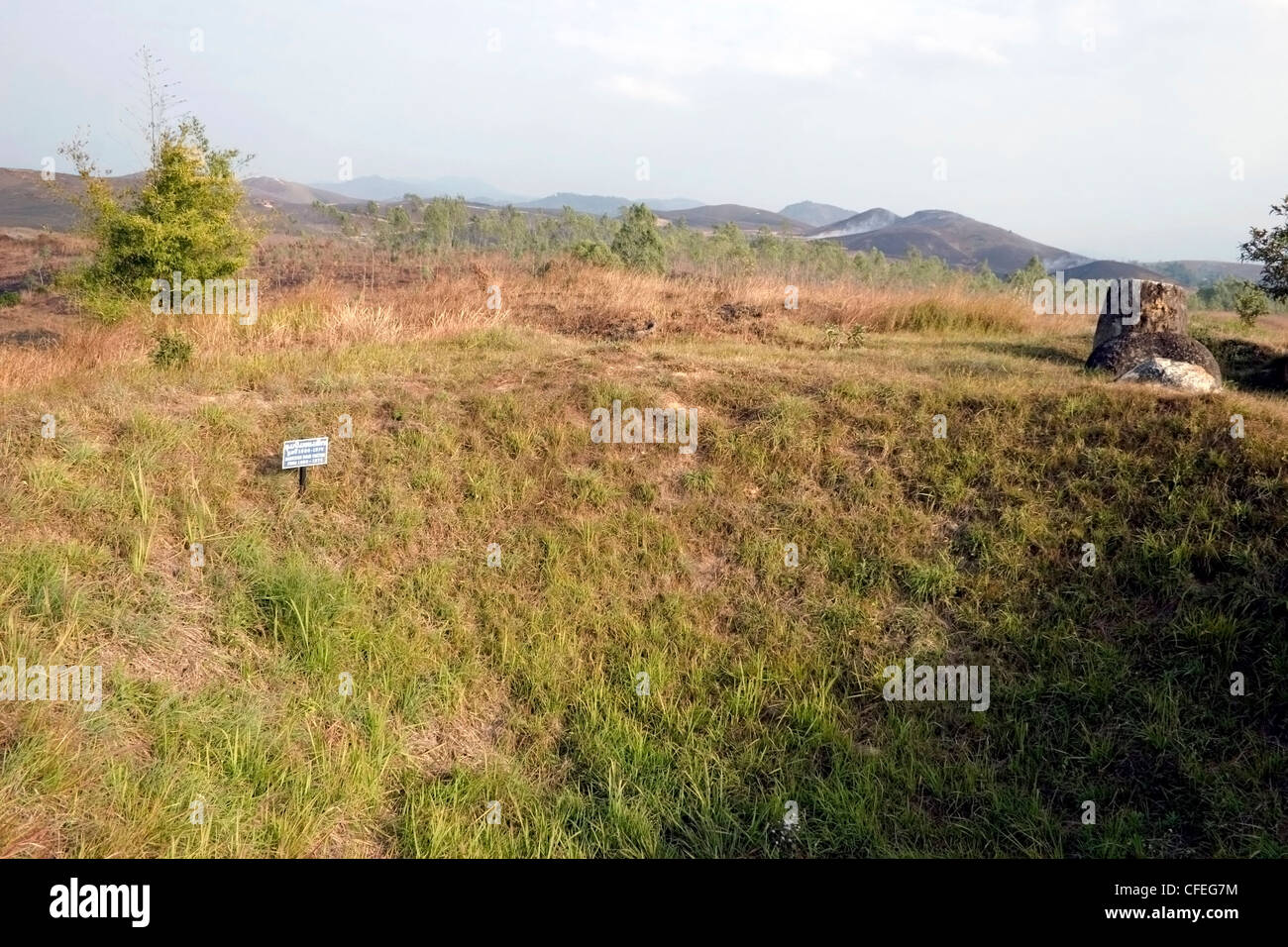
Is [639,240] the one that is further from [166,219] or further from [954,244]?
[954,244]

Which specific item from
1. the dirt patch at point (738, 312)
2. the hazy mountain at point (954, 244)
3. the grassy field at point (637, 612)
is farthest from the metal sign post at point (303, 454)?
the hazy mountain at point (954, 244)

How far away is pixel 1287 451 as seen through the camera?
484 centimetres

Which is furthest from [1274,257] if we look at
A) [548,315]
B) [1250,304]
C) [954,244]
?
[954,244]

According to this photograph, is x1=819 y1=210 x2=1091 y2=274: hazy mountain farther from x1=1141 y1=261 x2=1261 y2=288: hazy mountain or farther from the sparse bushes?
the sparse bushes

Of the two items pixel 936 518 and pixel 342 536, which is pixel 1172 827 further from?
pixel 342 536

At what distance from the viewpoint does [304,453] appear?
199 inches

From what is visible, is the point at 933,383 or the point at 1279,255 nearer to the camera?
the point at 933,383

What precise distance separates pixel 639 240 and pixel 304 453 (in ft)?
47.1

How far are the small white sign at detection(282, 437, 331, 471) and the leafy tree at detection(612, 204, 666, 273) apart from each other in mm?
12618

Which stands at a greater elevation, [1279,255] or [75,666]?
[1279,255]

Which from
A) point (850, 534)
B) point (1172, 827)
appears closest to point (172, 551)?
point (850, 534)

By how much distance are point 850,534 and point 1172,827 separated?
2.25 m

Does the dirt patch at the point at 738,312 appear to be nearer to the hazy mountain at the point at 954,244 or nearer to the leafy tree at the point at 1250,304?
the leafy tree at the point at 1250,304

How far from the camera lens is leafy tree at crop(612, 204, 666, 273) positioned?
690 inches
